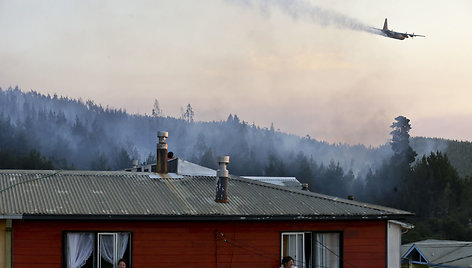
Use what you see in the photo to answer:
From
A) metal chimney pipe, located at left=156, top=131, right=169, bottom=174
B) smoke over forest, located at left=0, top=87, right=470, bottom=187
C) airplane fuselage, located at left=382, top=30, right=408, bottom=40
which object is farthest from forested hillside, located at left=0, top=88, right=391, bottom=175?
metal chimney pipe, located at left=156, top=131, right=169, bottom=174

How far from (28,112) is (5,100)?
738 cm

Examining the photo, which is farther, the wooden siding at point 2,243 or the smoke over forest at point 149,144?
the smoke over forest at point 149,144

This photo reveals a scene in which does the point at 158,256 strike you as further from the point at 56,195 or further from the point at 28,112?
the point at 28,112

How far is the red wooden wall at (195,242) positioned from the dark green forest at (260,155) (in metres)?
77.9

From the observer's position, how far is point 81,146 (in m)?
172

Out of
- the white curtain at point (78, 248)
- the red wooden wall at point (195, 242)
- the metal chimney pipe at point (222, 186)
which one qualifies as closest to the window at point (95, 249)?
the white curtain at point (78, 248)

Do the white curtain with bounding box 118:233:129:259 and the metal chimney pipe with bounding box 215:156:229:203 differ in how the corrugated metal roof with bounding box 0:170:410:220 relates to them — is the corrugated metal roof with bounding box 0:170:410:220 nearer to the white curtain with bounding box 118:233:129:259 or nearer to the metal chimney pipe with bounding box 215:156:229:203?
the metal chimney pipe with bounding box 215:156:229:203

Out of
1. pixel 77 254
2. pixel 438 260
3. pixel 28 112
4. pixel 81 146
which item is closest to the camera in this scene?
pixel 77 254

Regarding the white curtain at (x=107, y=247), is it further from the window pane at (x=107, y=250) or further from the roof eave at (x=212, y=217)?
the roof eave at (x=212, y=217)

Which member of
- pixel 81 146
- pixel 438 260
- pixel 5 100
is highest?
pixel 5 100

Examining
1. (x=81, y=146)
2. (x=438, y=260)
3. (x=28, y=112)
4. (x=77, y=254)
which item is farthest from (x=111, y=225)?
(x=28, y=112)

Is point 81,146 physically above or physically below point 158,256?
above

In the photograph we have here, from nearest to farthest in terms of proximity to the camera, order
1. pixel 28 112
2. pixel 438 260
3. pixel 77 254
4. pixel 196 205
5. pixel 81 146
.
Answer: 1. pixel 77 254
2. pixel 196 205
3. pixel 438 260
4. pixel 81 146
5. pixel 28 112

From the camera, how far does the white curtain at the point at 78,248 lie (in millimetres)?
19953
